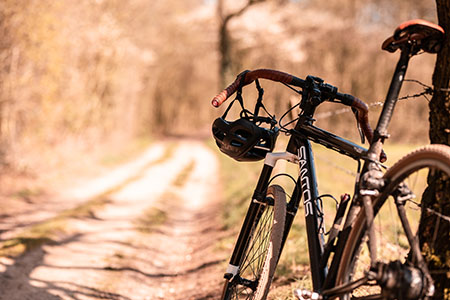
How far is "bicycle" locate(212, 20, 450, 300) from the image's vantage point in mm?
1988

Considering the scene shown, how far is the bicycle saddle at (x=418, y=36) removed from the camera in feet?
7.00

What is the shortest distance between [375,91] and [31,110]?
1328 cm

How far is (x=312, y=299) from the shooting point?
7.53 ft

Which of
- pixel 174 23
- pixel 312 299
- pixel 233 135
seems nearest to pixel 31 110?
pixel 233 135

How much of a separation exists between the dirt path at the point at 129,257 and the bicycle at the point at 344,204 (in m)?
1.88

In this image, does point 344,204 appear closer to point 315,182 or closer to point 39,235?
point 315,182

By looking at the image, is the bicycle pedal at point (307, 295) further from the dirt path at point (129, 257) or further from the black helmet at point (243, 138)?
the dirt path at point (129, 257)

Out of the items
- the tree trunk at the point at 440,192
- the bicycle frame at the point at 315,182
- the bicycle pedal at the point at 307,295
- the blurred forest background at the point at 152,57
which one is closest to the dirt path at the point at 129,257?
the bicycle frame at the point at 315,182

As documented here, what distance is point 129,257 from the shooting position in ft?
20.3

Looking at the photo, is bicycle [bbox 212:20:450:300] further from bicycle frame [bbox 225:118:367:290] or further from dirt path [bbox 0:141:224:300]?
dirt path [bbox 0:141:224:300]

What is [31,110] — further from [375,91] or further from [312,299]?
[375,91]

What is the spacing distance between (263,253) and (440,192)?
1.06 m

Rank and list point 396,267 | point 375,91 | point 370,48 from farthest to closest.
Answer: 1. point 370,48
2. point 375,91
3. point 396,267

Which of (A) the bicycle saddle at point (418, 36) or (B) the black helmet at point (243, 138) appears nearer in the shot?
(A) the bicycle saddle at point (418, 36)
